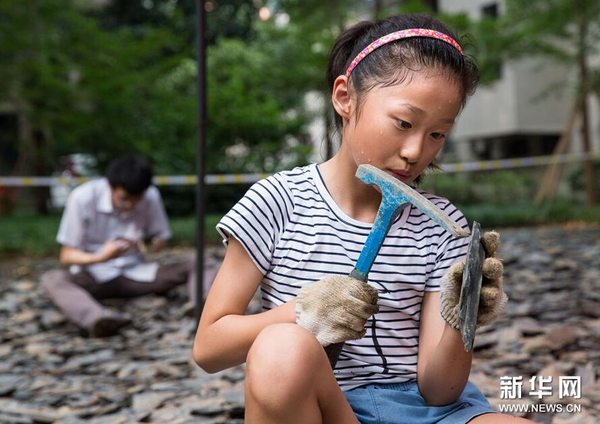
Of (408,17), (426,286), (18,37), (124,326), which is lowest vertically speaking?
(124,326)

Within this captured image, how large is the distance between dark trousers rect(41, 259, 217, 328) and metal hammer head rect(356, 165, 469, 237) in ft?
9.91

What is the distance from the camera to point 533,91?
56.1 feet

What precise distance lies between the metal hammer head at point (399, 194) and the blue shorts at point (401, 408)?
458 mm

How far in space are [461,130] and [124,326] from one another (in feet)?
50.2

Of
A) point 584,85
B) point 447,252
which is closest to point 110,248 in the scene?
point 447,252

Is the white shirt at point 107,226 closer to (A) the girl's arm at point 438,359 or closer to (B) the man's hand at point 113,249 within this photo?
(B) the man's hand at point 113,249

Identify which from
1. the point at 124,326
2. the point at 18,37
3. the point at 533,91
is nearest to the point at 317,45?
the point at 18,37

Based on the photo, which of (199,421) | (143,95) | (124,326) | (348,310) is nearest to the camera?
(348,310)

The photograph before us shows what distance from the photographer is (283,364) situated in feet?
4.37

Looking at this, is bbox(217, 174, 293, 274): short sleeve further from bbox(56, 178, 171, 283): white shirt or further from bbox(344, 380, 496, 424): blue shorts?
bbox(56, 178, 171, 283): white shirt

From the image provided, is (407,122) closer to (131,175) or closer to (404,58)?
(404,58)

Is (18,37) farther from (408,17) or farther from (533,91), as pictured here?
(533,91)

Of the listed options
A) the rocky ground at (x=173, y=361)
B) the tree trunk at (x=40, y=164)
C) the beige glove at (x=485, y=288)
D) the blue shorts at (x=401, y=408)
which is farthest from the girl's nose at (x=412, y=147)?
the tree trunk at (x=40, y=164)

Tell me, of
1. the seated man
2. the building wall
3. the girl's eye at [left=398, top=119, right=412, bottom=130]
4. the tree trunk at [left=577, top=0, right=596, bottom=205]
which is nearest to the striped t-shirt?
the girl's eye at [left=398, top=119, right=412, bottom=130]
